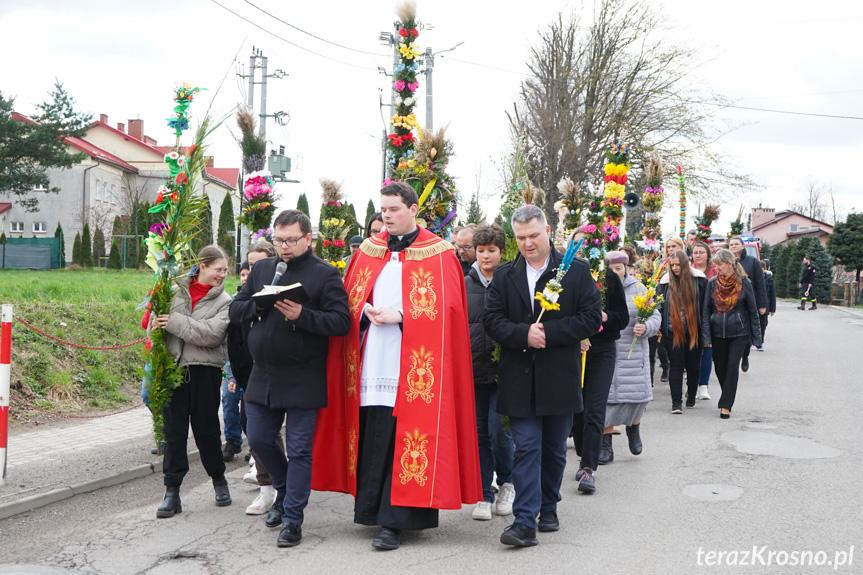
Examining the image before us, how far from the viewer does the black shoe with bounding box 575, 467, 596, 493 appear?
21.8 feet

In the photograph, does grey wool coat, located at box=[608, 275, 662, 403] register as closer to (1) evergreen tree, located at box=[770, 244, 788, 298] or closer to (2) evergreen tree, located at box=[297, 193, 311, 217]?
(2) evergreen tree, located at box=[297, 193, 311, 217]

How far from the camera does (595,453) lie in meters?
6.79

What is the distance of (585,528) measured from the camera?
5660 mm

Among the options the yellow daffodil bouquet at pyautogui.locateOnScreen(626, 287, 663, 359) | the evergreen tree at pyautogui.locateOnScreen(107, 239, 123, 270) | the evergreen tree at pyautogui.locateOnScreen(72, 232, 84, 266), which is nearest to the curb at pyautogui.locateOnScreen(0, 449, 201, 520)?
the yellow daffodil bouquet at pyautogui.locateOnScreen(626, 287, 663, 359)

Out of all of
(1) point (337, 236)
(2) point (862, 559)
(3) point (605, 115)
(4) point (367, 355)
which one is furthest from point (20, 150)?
(2) point (862, 559)

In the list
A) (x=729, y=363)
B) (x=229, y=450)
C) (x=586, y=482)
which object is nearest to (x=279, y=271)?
(x=586, y=482)

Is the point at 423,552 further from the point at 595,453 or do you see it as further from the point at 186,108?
the point at 186,108

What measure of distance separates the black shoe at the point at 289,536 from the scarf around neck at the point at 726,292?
266 inches

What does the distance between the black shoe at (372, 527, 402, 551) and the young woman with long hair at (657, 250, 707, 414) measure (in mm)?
6208

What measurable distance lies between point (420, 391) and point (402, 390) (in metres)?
0.12

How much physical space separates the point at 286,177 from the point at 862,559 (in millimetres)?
15921

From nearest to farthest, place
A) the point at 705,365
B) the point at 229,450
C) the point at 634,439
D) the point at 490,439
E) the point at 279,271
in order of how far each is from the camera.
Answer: the point at 279,271 < the point at 490,439 < the point at 634,439 < the point at 229,450 < the point at 705,365

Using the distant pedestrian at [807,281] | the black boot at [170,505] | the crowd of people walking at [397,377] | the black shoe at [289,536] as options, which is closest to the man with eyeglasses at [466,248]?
the crowd of people walking at [397,377]

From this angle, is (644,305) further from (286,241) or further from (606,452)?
(286,241)
